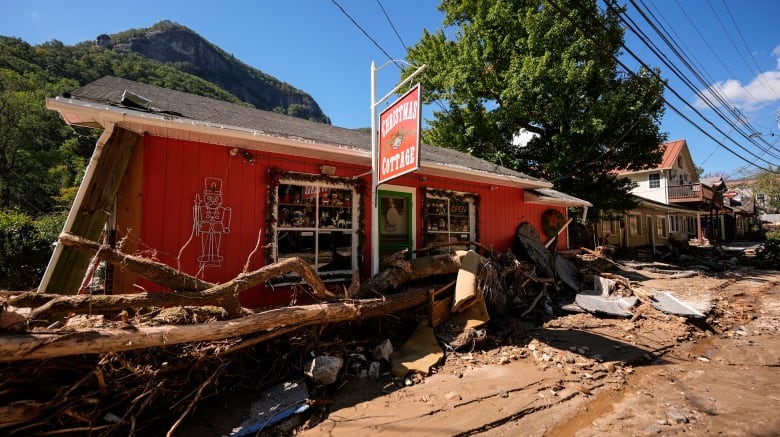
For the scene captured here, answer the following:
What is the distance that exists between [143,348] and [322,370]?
5.81 feet

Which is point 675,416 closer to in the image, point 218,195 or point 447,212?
point 447,212

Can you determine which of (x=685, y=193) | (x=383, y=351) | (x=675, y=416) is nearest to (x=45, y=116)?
(x=383, y=351)

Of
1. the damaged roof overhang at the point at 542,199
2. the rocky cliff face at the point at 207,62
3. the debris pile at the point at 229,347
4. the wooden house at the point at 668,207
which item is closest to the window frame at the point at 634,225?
the wooden house at the point at 668,207

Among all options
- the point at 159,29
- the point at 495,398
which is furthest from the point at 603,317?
the point at 159,29

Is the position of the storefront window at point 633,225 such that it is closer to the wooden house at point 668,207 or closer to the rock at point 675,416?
the wooden house at point 668,207

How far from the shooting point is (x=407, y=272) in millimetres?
5625

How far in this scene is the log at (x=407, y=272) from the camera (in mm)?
5281

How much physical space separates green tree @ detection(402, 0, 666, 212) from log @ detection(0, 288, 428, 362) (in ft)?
40.9

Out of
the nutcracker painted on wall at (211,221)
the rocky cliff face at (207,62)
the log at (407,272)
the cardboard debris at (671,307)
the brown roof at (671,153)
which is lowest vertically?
the cardboard debris at (671,307)

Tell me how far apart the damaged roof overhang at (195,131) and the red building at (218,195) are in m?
0.02

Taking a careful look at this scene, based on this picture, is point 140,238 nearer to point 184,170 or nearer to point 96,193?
point 96,193

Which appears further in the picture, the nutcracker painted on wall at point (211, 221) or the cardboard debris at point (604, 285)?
the cardboard debris at point (604, 285)

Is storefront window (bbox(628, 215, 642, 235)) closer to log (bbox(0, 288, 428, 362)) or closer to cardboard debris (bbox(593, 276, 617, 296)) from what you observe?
cardboard debris (bbox(593, 276, 617, 296))

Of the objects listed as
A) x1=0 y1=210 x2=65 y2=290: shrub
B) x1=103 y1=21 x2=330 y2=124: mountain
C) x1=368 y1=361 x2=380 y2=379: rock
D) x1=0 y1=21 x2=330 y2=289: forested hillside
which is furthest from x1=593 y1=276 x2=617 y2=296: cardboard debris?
x1=103 y1=21 x2=330 y2=124: mountain
